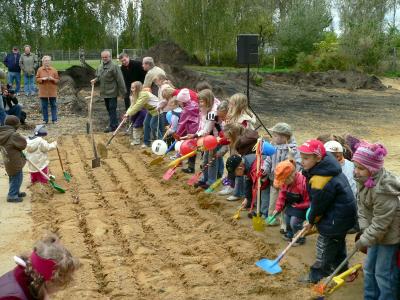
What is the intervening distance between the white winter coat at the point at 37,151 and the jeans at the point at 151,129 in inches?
117

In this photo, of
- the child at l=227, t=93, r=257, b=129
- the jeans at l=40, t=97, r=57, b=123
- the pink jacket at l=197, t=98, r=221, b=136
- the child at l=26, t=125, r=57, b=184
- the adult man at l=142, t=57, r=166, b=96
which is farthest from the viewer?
the jeans at l=40, t=97, r=57, b=123

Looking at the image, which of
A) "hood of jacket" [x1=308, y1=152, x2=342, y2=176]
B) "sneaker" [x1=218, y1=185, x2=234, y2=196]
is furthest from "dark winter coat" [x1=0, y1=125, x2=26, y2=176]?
"hood of jacket" [x1=308, y1=152, x2=342, y2=176]

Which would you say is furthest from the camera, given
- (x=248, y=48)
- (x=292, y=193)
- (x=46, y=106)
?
(x=46, y=106)

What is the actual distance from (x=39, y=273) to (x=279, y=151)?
4023 millimetres

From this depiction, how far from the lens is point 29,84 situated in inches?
736

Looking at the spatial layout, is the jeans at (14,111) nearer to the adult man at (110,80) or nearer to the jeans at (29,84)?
the adult man at (110,80)

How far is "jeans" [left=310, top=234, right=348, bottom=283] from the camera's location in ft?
16.1

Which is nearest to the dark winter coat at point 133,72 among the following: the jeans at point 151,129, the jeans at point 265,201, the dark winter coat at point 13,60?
the jeans at point 151,129

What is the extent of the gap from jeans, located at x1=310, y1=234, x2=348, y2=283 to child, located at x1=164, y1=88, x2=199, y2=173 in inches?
169

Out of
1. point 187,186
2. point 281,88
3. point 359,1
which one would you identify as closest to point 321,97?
point 281,88

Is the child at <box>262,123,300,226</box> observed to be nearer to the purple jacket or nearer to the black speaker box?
the purple jacket

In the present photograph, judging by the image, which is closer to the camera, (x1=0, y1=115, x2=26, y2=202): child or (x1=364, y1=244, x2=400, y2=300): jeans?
(x1=364, y1=244, x2=400, y2=300): jeans

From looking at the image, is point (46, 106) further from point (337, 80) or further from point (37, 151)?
point (337, 80)

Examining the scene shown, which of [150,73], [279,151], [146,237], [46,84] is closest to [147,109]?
[150,73]
